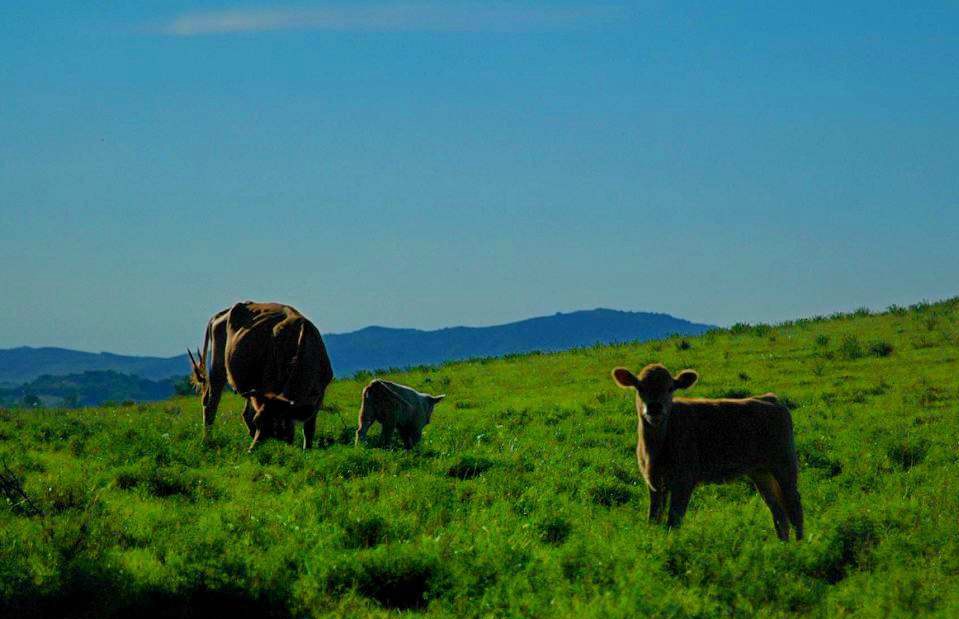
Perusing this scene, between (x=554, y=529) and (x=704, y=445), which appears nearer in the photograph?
(x=554, y=529)

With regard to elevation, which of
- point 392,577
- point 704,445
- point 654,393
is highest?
point 654,393

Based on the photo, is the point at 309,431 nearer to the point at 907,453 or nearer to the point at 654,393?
the point at 654,393

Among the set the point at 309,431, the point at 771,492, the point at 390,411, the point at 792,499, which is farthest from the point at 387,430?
the point at 792,499

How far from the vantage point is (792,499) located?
40.1ft

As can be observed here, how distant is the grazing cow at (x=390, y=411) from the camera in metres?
18.2

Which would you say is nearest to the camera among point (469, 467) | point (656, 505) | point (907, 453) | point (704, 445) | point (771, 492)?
point (656, 505)

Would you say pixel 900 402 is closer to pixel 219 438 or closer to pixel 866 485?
pixel 866 485

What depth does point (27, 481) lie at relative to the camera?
1338 cm

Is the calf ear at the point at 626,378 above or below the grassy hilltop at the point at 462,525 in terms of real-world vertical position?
above

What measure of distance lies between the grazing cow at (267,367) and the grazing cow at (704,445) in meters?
6.76

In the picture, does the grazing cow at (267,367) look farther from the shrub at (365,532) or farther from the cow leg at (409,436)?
the shrub at (365,532)

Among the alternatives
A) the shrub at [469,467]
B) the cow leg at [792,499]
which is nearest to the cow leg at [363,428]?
the shrub at [469,467]

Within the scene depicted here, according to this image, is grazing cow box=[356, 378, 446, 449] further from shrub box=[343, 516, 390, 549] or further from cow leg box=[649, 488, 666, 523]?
cow leg box=[649, 488, 666, 523]

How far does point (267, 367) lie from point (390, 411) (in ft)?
7.39
